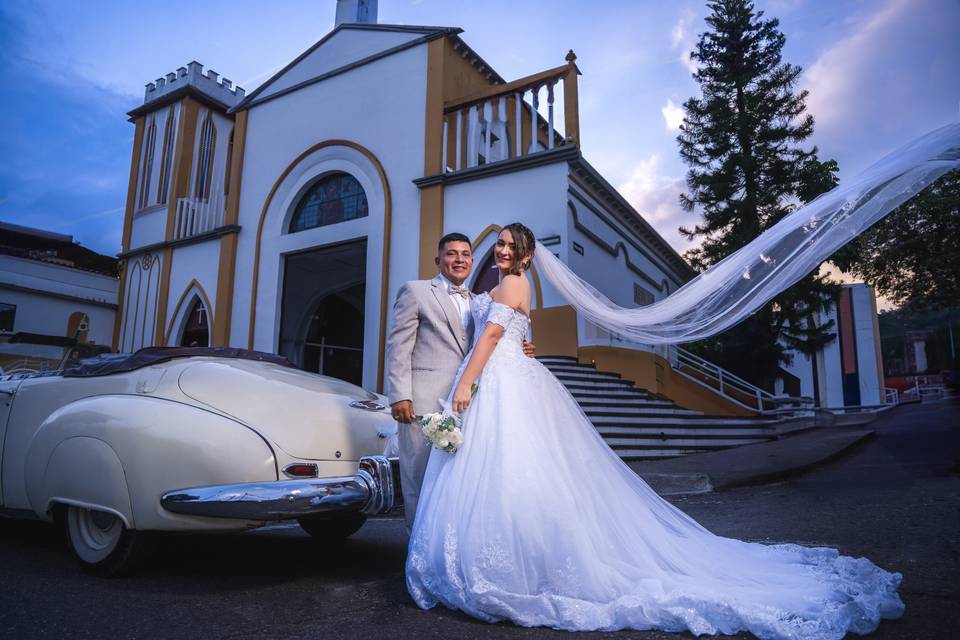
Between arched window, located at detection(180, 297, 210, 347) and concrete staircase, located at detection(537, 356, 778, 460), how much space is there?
10.3 m

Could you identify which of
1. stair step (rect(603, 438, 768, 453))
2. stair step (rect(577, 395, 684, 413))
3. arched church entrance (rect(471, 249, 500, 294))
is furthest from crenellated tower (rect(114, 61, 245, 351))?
stair step (rect(603, 438, 768, 453))

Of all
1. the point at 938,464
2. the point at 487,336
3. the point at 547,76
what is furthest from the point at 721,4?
the point at 487,336

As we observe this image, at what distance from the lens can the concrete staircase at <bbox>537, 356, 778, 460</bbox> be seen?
9.16 m

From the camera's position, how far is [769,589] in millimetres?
2549

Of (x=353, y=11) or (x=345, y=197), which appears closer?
(x=345, y=197)

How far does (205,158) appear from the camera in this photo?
1806cm

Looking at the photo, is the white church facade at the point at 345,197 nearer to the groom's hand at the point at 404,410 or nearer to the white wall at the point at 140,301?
the white wall at the point at 140,301

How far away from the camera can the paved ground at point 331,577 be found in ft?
7.84

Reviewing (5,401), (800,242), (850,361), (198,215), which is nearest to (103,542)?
(5,401)

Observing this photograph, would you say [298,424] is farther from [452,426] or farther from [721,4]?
[721,4]

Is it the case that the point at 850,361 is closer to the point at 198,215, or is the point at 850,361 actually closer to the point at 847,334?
the point at 847,334

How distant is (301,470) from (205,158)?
58.2 ft

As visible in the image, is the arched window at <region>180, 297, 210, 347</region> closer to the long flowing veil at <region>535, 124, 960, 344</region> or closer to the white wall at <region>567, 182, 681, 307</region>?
the white wall at <region>567, 182, 681, 307</region>

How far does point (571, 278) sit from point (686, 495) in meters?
2.75
